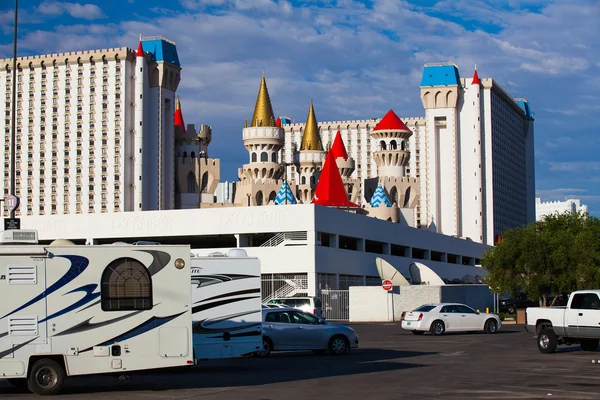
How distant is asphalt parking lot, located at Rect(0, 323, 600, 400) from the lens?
54.0 feet

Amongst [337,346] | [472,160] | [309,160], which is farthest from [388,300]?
[472,160]

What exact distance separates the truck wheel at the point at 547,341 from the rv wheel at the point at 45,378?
46.1ft

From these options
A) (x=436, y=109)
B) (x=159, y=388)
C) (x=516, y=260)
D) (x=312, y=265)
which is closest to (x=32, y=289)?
(x=159, y=388)

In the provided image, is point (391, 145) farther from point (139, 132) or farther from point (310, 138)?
point (139, 132)

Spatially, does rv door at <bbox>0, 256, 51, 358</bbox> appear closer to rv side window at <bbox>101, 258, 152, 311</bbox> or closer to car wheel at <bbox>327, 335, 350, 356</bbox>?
rv side window at <bbox>101, 258, 152, 311</bbox>

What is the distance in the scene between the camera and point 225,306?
20250 millimetres

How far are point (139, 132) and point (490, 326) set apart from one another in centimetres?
9896

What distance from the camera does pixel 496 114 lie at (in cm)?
16800

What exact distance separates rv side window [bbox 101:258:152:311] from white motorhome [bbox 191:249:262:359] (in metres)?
2.90

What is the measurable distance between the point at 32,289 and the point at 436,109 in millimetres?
135743

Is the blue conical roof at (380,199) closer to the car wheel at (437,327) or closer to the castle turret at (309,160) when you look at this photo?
the castle turret at (309,160)

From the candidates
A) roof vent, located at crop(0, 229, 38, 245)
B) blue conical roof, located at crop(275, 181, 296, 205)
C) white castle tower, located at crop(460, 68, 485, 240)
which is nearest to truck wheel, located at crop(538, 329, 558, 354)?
roof vent, located at crop(0, 229, 38, 245)

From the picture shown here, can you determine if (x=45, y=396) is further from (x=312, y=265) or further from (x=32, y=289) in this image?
(x=312, y=265)

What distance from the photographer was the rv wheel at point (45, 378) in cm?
1653
